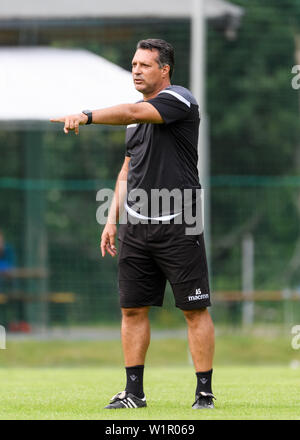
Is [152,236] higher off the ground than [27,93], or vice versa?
[27,93]

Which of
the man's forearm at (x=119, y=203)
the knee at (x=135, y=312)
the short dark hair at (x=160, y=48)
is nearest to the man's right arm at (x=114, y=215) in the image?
the man's forearm at (x=119, y=203)

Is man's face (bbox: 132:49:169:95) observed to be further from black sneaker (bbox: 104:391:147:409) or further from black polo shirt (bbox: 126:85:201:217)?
black sneaker (bbox: 104:391:147:409)

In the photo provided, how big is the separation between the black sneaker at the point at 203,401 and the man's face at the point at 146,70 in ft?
5.14

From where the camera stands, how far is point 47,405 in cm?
614

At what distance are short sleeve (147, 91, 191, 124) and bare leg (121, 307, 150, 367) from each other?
1016 mm

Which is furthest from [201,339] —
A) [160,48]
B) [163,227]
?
[160,48]

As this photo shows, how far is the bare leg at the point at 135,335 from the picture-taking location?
20.2 feet

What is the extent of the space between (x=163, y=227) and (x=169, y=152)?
0.38 meters

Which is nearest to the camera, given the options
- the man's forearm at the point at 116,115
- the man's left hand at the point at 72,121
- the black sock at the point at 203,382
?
the man's left hand at the point at 72,121

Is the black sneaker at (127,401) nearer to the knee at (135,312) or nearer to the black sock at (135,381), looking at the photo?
the black sock at (135,381)
